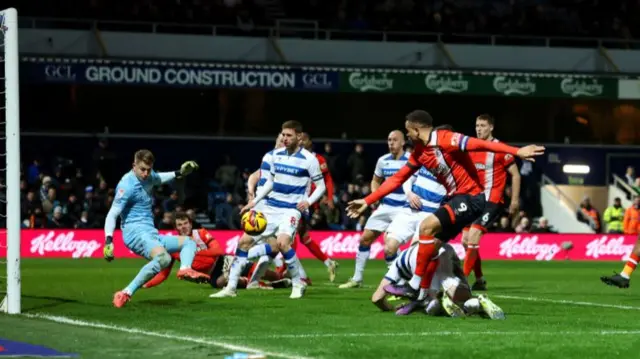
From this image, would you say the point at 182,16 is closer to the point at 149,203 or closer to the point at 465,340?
the point at 149,203

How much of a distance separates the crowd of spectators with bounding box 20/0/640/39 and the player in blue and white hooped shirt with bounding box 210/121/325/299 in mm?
19479

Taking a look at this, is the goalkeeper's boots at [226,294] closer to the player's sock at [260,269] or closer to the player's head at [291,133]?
the player's sock at [260,269]

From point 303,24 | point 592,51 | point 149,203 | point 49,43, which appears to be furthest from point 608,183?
point 149,203

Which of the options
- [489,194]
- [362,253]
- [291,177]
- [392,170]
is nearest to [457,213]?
[291,177]

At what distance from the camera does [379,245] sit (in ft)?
105

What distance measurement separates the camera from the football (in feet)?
53.3

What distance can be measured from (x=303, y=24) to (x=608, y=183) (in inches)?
448

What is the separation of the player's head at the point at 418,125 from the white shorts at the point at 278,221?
142 inches

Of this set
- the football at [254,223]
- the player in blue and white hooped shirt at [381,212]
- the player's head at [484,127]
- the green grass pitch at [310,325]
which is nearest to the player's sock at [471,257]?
the green grass pitch at [310,325]

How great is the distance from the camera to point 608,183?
134 feet

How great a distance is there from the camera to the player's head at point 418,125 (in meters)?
13.3

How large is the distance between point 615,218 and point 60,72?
51.1ft

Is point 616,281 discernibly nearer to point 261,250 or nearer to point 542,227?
point 261,250

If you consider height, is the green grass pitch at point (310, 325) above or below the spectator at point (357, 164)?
below
